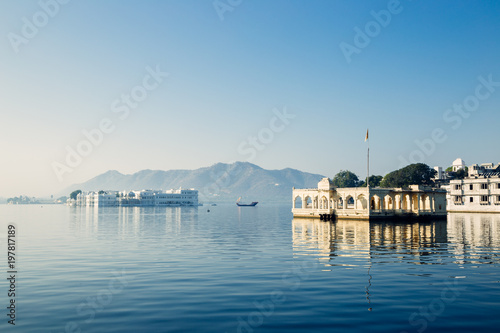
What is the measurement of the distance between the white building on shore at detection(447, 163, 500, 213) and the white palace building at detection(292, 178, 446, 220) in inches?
1411

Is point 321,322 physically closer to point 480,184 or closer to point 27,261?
point 27,261

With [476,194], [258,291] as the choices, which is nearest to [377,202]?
[476,194]

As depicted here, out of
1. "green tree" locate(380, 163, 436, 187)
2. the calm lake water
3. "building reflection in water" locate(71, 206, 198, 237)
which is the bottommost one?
"building reflection in water" locate(71, 206, 198, 237)

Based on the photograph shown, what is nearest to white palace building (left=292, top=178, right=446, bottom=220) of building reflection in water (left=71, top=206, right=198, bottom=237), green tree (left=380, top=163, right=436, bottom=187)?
building reflection in water (left=71, top=206, right=198, bottom=237)

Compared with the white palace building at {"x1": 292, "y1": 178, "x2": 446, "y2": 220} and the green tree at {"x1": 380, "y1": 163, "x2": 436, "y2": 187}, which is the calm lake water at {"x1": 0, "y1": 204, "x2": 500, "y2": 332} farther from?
the green tree at {"x1": 380, "y1": 163, "x2": 436, "y2": 187}

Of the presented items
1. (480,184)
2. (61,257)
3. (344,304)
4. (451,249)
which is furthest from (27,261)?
(480,184)

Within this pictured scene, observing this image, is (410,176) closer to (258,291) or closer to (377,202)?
(377,202)

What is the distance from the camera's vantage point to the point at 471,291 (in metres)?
19.5

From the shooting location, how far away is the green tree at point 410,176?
15450 cm

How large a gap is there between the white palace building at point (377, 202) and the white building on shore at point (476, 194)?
3584cm

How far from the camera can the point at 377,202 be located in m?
97.2

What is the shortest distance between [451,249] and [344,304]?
24037mm

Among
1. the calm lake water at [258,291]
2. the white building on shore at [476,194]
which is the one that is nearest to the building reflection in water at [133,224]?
the calm lake water at [258,291]

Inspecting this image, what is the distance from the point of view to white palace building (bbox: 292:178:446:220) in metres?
88.2
